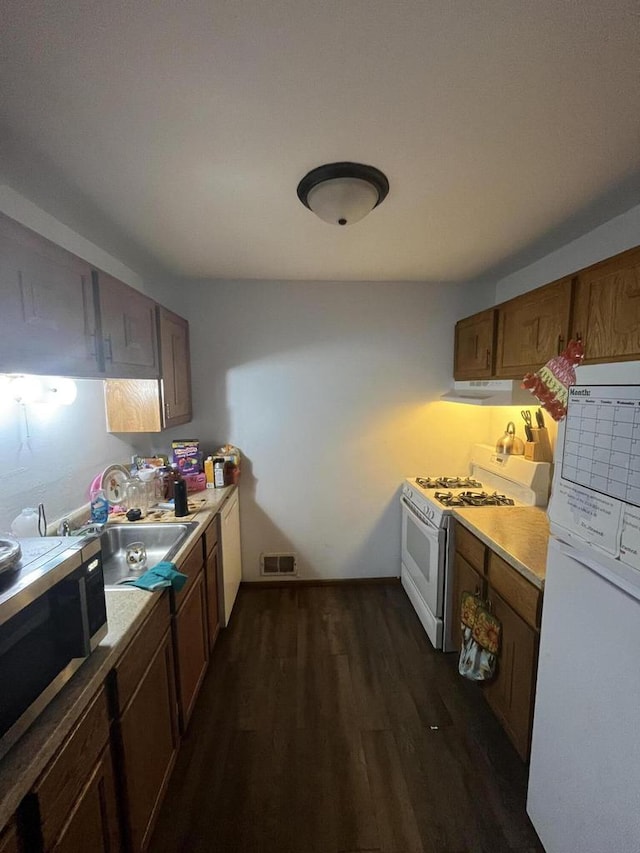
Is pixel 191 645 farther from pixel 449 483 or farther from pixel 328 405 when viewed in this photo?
pixel 449 483

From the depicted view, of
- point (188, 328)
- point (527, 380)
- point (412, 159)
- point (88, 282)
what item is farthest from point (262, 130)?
point (188, 328)

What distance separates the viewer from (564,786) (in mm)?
1101

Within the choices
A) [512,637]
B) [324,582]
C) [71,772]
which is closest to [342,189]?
[71,772]

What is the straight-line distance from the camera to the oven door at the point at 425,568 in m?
2.14

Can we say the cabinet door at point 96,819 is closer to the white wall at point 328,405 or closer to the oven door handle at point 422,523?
the oven door handle at point 422,523

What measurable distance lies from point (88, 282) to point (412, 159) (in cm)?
129

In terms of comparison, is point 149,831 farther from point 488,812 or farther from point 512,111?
point 512,111

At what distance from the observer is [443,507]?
2.13 metres

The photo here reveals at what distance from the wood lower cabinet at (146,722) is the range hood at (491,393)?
1.98 meters

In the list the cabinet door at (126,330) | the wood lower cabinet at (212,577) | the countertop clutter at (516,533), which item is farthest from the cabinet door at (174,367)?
the countertop clutter at (516,533)

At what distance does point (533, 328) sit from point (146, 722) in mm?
2347

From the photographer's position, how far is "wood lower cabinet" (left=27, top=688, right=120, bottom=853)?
0.71 metres

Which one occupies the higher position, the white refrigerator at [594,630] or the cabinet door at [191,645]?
the white refrigerator at [594,630]

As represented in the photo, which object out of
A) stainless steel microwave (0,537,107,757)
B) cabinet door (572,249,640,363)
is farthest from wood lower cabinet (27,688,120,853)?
cabinet door (572,249,640,363)
